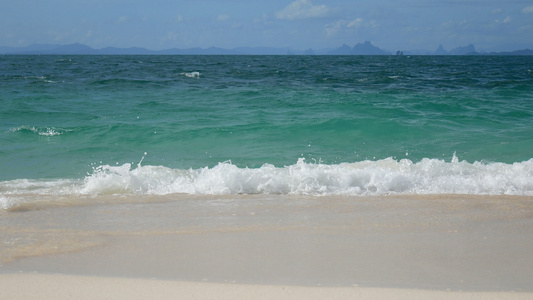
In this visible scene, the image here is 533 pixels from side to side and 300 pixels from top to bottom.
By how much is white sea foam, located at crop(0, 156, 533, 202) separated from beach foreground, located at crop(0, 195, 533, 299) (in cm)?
53

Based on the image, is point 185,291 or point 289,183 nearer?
point 185,291

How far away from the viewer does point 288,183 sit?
6.71 m

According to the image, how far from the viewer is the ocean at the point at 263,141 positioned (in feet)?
22.1

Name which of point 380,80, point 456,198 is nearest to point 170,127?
point 456,198

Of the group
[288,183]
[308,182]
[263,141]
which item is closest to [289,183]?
[288,183]

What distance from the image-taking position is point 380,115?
44.0ft

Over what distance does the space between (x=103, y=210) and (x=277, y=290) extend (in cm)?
291

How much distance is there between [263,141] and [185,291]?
24.5ft

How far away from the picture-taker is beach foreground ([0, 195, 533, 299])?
340 centimetres

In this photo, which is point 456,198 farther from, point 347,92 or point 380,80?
point 380,80

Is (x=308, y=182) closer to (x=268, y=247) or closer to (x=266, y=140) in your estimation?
(x=268, y=247)

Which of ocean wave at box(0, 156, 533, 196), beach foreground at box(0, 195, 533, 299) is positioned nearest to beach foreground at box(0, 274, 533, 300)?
beach foreground at box(0, 195, 533, 299)

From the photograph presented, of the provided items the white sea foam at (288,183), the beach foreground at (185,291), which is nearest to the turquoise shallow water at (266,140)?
the white sea foam at (288,183)

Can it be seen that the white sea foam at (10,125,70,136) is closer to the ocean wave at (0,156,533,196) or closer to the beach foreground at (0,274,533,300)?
the ocean wave at (0,156,533,196)
